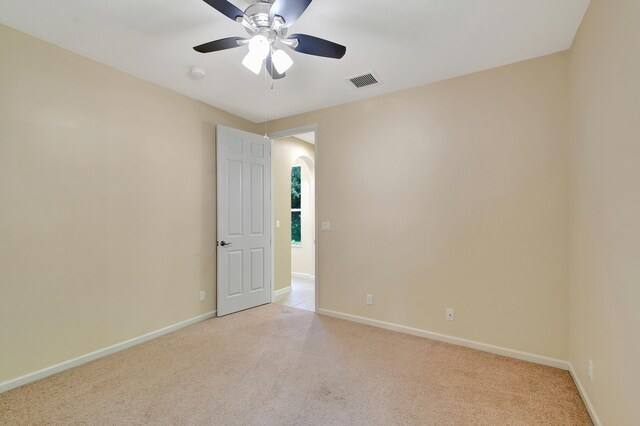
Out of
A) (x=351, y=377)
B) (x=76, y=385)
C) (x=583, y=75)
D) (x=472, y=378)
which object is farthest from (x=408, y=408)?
(x=583, y=75)

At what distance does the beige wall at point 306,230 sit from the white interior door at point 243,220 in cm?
213

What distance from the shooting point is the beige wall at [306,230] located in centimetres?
650

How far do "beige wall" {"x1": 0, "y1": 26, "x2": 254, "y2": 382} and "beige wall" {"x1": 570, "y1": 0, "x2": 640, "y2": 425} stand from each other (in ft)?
12.0

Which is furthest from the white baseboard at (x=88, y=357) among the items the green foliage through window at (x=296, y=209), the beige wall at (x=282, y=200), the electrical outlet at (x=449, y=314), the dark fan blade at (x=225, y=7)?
the green foliage through window at (x=296, y=209)

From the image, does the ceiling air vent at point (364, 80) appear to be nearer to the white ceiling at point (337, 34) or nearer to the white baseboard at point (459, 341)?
the white ceiling at point (337, 34)

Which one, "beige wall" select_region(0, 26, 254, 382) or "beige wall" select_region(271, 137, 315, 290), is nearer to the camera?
"beige wall" select_region(0, 26, 254, 382)

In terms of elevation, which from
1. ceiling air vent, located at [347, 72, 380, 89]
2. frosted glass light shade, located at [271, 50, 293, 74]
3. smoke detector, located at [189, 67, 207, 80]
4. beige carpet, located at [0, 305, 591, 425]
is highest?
ceiling air vent, located at [347, 72, 380, 89]

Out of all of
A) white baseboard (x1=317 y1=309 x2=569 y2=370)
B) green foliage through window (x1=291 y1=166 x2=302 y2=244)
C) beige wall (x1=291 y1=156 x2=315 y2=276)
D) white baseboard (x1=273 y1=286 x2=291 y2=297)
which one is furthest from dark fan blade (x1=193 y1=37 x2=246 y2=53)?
green foliage through window (x1=291 y1=166 x2=302 y2=244)

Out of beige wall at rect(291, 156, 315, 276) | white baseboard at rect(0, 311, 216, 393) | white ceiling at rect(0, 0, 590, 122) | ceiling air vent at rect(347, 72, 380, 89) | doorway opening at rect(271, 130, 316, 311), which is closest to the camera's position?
white ceiling at rect(0, 0, 590, 122)

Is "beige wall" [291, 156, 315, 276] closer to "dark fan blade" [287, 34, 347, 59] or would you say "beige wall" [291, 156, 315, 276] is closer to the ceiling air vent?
the ceiling air vent

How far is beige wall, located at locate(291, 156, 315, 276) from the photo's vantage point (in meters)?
6.50

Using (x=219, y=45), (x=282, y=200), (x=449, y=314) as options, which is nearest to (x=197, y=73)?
(x=219, y=45)

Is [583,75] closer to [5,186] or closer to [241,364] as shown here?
[241,364]

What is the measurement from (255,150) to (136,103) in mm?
1550
